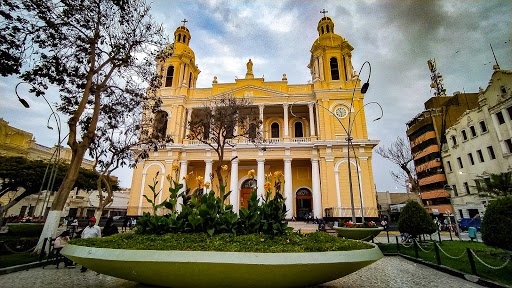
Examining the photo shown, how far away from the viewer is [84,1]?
330 inches

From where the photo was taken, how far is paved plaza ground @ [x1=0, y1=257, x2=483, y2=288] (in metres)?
4.45

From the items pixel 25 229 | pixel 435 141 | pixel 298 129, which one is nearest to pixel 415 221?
Result: pixel 25 229

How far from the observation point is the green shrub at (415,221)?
839 centimetres

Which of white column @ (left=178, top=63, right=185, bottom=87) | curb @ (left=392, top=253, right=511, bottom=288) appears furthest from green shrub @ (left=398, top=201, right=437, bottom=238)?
white column @ (left=178, top=63, right=185, bottom=87)

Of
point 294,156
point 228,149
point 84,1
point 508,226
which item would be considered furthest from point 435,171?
point 84,1

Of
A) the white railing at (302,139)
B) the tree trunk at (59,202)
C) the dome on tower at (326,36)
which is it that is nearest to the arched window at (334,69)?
the dome on tower at (326,36)

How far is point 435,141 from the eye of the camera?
3017cm

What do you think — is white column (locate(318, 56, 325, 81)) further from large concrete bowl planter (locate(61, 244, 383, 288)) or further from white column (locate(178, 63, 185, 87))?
large concrete bowl planter (locate(61, 244, 383, 288))

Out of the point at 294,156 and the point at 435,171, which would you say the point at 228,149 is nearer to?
the point at 294,156

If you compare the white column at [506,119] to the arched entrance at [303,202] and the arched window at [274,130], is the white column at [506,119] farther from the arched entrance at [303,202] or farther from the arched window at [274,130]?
the arched window at [274,130]

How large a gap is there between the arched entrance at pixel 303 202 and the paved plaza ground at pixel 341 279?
1498cm

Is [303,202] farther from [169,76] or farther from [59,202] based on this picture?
[169,76]

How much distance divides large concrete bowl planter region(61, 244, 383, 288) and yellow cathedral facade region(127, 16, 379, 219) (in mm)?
15626

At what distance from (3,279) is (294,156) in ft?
57.4
